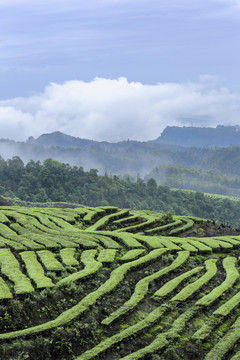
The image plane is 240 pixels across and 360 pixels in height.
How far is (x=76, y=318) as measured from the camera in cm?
1374

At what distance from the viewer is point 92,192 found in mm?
117438

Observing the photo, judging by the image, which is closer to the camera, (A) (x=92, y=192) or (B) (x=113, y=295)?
(B) (x=113, y=295)

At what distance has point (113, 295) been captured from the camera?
15.8 meters

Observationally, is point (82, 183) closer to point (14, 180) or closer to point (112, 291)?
point (14, 180)

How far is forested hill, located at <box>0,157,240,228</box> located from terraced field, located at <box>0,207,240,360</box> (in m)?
83.0

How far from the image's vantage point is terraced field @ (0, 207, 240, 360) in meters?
13.0

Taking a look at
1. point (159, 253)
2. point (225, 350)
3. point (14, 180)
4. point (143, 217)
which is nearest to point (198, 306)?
point (225, 350)

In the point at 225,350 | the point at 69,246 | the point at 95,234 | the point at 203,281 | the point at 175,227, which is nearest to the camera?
the point at 225,350

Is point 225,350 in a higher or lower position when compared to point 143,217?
lower

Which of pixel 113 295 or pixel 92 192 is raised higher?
pixel 113 295

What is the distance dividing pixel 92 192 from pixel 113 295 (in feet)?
334

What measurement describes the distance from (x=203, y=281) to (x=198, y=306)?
2236 millimetres

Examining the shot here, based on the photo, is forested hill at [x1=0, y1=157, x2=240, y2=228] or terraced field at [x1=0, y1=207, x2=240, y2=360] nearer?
terraced field at [x1=0, y1=207, x2=240, y2=360]

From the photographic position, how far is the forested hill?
359 feet
